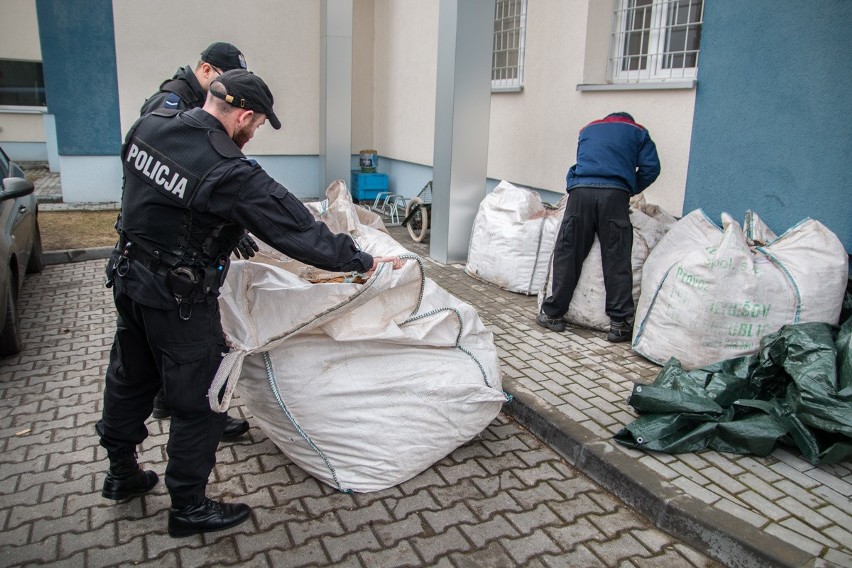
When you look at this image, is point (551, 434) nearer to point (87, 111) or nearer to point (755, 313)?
point (755, 313)

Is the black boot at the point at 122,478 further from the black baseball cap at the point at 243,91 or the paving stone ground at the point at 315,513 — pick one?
the black baseball cap at the point at 243,91

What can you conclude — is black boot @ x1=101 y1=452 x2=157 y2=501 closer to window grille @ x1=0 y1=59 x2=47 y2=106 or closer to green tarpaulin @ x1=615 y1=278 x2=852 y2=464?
green tarpaulin @ x1=615 y1=278 x2=852 y2=464

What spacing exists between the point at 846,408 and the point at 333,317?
8.16 ft

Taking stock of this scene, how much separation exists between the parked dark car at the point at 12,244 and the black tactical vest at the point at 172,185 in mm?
2385

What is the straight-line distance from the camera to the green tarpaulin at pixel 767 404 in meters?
3.29

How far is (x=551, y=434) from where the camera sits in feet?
12.3

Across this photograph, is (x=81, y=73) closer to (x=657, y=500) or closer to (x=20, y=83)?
(x=20, y=83)

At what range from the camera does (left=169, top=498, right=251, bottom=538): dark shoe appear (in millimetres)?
2799

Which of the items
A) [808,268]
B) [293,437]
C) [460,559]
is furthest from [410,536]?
[808,268]

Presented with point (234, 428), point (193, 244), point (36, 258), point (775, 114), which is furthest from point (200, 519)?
point (36, 258)

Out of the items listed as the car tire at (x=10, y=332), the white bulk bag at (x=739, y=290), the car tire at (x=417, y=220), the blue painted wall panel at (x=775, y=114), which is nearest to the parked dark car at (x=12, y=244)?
the car tire at (x=10, y=332)

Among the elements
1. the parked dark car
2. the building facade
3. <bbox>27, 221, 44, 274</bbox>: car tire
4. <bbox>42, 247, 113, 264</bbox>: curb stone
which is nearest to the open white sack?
the parked dark car

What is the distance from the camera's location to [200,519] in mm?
2812

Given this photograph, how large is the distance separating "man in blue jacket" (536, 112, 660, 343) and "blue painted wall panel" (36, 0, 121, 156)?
776 centimetres
